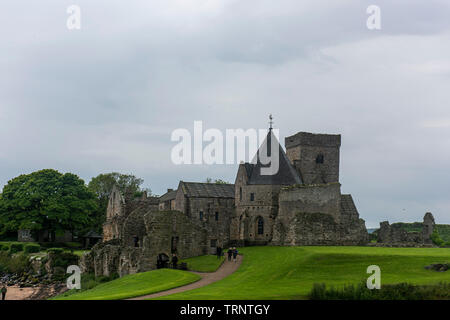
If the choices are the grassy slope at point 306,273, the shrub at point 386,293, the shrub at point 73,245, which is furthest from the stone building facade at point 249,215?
the shrub at point 386,293

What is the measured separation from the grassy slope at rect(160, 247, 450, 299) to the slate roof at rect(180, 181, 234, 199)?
23515 mm

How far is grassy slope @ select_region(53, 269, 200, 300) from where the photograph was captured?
37031mm

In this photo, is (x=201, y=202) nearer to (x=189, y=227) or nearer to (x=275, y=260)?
(x=189, y=227)

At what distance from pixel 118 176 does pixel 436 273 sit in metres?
83.4

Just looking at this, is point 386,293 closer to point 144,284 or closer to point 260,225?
point 144,284

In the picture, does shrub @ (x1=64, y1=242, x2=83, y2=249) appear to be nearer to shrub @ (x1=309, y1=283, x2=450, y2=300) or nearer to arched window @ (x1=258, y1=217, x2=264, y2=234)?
arched window @ (x1=258, y1=217, x2=264, y2=234)

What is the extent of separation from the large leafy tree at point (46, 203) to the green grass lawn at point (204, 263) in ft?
113

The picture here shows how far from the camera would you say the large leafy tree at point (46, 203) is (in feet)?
266

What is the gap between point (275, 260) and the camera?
47.9 m

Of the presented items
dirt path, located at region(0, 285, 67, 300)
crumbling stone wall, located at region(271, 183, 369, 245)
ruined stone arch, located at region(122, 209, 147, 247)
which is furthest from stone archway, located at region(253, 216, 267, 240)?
dirt path, located at region(0, 285, 67, 300)

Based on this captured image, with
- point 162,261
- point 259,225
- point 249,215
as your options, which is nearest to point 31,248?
point 162,261

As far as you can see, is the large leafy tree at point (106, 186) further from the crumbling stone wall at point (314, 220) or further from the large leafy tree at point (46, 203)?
the crumbling stone wall at point (314, 220)

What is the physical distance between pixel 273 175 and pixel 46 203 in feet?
118

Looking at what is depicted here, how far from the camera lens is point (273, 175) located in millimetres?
66188
